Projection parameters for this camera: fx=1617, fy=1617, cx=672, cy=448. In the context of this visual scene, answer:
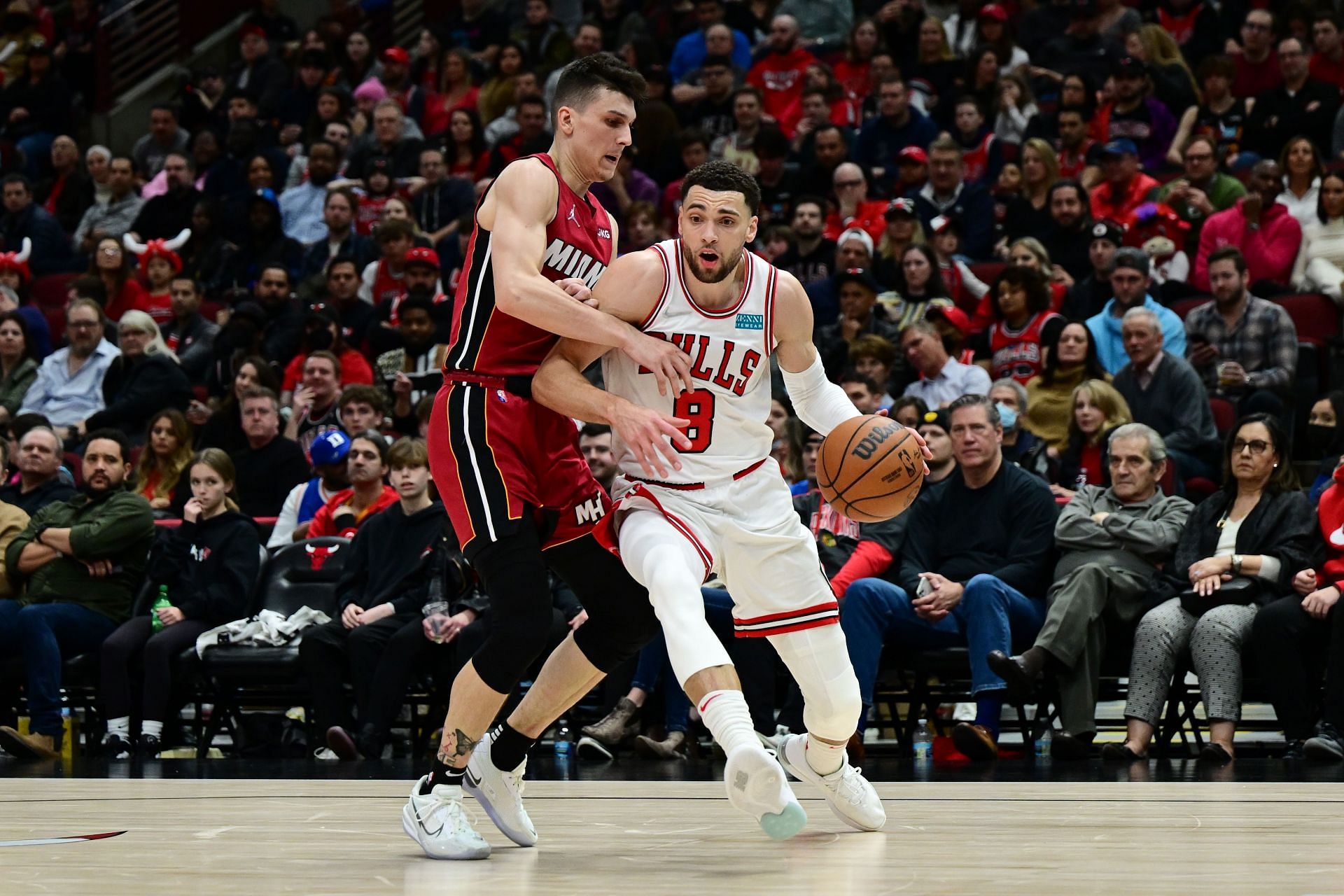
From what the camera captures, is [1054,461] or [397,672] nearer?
[397,672]

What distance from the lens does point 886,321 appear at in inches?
371

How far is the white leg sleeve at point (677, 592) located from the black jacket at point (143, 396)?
6962mm

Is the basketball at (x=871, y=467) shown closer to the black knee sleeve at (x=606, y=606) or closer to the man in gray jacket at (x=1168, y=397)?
the black knee sleeve at (x=606, y=606)

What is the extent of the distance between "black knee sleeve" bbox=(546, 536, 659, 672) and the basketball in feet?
1.96

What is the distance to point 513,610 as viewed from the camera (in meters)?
3.73

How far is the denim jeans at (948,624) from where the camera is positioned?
6555mm

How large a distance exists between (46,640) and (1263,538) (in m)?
5.45

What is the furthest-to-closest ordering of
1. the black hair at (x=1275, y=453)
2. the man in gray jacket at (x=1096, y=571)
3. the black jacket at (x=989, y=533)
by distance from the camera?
the black jacket at (x=989, y=533) → the black hair at (x=1275, y=453) → the man in gray jacket at (x=1096, y=571)

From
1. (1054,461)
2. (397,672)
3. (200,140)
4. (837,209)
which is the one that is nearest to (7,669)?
(397,672)

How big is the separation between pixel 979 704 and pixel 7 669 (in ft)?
15.1

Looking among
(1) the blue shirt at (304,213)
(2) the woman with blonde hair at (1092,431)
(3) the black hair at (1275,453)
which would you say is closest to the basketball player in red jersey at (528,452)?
(3) the black hair at (1275,453)

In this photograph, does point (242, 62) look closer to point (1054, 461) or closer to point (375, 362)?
point (375, 362)

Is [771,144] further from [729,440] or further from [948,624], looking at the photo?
[729,440]

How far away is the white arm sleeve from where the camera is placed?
4.13 meters
